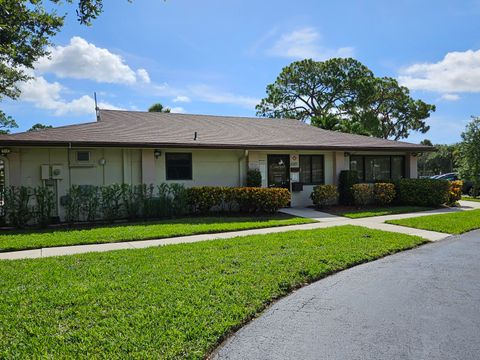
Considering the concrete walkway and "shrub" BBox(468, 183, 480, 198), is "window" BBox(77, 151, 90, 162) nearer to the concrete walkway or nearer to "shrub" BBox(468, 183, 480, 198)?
the concrete walkway

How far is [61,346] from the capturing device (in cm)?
316

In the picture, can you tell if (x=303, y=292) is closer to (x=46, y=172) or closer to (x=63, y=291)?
(x=63, y=291)

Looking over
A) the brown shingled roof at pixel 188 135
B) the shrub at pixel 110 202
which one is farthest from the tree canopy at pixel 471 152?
the shrub at pixel 110 202

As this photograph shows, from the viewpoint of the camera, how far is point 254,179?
520 inches

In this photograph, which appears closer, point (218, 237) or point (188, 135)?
point (218, 237)

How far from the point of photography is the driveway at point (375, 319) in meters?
3.20

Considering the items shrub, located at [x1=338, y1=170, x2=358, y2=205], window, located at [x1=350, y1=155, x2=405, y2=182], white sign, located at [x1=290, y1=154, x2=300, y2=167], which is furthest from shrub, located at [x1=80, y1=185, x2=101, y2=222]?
window, located at [x1=350, y1=155, x2=405, y2=182]

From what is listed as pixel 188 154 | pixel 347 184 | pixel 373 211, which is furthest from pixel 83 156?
pixel 373 211

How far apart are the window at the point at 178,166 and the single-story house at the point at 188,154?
0.11ft

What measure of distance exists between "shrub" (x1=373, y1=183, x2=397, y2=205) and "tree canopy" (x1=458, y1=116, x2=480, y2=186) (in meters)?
8.71

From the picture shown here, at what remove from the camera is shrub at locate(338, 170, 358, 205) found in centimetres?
1453

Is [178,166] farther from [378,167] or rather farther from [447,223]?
[378,167]

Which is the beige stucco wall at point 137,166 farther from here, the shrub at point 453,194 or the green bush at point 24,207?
the shrub at point 453,194

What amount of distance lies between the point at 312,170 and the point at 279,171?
153 centimetres
